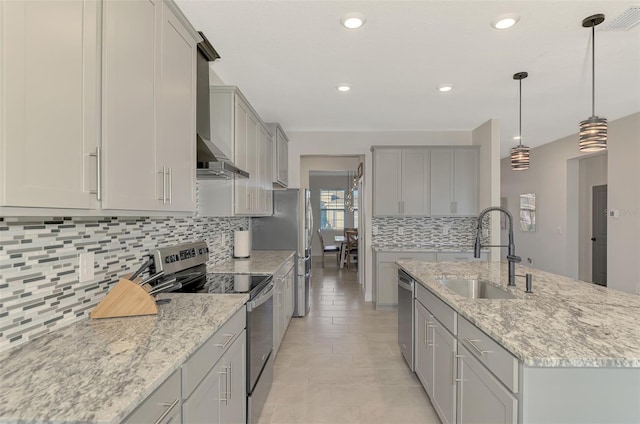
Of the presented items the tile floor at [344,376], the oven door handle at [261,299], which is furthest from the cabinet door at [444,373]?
the oven door handle at [261,299]

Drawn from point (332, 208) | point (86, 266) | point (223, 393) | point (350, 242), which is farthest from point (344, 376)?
point (332, 208)

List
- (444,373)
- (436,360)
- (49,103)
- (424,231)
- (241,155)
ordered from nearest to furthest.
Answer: (49,103)
(444,373)
(436,360)
(241,155)
(424,231)

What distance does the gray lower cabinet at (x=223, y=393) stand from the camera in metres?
1.27

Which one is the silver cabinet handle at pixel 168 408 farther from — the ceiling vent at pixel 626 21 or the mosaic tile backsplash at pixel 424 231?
the mosaic tile backsplash at pixel 424 231

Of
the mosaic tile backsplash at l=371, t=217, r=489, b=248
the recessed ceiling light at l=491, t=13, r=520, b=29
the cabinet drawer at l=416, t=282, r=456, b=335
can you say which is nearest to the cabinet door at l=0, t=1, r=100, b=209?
the cabinet drawer at l=416, t=282, r=456, b=335

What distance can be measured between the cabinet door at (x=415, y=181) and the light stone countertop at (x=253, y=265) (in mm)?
2149

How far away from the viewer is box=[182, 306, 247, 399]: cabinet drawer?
1192mm

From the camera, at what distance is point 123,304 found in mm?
1472

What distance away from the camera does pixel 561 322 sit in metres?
1.42

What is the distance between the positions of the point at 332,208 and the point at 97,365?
9848mm

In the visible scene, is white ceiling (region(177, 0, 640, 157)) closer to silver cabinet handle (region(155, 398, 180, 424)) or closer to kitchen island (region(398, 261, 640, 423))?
kitchen island (region(398, 261, 640, 423))

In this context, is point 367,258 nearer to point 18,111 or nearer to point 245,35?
point 245,35

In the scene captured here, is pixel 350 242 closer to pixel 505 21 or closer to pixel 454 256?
pixel 454 256

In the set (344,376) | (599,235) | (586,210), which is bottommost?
(344,376)
